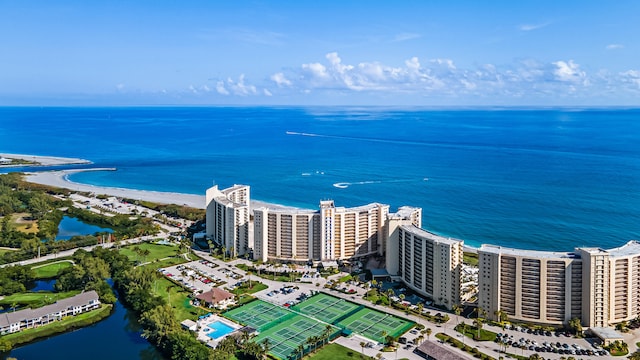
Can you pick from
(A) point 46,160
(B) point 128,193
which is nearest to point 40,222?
(B) point 128,193

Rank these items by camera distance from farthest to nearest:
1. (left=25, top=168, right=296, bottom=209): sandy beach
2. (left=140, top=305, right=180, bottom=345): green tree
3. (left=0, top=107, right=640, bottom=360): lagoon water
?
(left=25, top=168, right=296, bottom=209): sandy beach, (left=0, top=107, right=640, bottom=360): lagoon water, (left=140, top=305, right=180, bottom=345): green tree

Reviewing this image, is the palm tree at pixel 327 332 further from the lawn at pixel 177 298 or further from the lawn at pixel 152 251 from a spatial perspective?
the lawn at pixel 152 251

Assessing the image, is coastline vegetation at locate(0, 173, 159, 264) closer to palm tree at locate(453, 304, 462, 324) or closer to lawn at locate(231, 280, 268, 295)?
lawn at locate(231, 280, 268, 295)

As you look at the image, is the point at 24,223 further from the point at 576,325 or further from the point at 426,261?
the point at 576,325

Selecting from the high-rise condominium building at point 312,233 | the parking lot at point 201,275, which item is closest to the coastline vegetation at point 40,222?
the parking lot at point 201,275

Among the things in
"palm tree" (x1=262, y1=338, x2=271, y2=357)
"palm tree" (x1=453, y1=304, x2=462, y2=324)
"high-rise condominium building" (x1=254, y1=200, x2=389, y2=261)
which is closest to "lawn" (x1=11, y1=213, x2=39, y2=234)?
"high-rise condominium building" (x1=254, y1=200, x2=389, y2=261)

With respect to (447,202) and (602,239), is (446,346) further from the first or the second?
(447,202)
